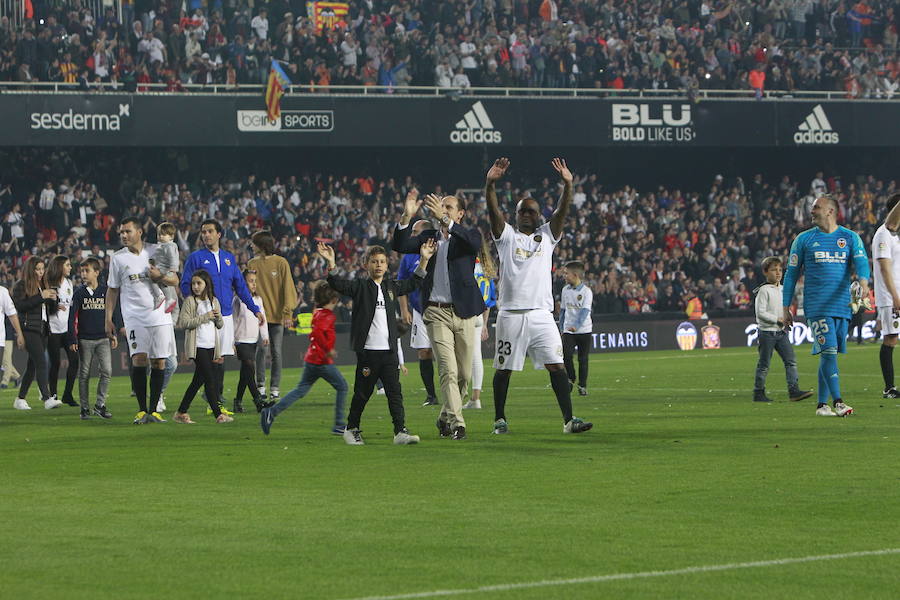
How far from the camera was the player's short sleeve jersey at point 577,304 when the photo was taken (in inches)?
803

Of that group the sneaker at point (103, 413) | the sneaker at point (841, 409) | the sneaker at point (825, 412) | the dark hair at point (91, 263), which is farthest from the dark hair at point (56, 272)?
the sneaker at point (841, 409)

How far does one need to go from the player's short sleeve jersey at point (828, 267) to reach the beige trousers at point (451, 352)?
3.46m

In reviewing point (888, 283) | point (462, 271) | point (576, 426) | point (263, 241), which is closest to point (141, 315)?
point (263, 241)

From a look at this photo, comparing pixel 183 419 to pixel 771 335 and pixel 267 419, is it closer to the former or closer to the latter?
pixel 267 419

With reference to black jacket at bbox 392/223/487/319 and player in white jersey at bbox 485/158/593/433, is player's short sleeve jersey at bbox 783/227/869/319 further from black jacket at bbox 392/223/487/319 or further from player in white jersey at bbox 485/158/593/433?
black jacket at bbox 392/223/487/319

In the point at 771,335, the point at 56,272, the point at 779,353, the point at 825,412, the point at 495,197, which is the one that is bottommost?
the point at 825,412

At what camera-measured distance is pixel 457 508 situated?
8758 millimetres

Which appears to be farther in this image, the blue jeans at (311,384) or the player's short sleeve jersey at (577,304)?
the player's short sleeve jersey at (577,304)

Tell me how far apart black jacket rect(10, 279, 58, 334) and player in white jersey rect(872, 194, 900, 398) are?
35.6 feet

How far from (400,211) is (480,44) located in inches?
227

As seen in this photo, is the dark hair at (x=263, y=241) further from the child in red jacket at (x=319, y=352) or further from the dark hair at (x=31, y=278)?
the child in red jacket at (x=319, y=352)

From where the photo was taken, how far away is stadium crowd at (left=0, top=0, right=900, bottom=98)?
38781mm

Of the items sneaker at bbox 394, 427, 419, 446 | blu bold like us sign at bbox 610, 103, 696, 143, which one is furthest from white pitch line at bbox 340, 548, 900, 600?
blu bold like us sign at bbox 610, 103, 696, 143

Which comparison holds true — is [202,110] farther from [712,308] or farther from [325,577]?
[325,577]
